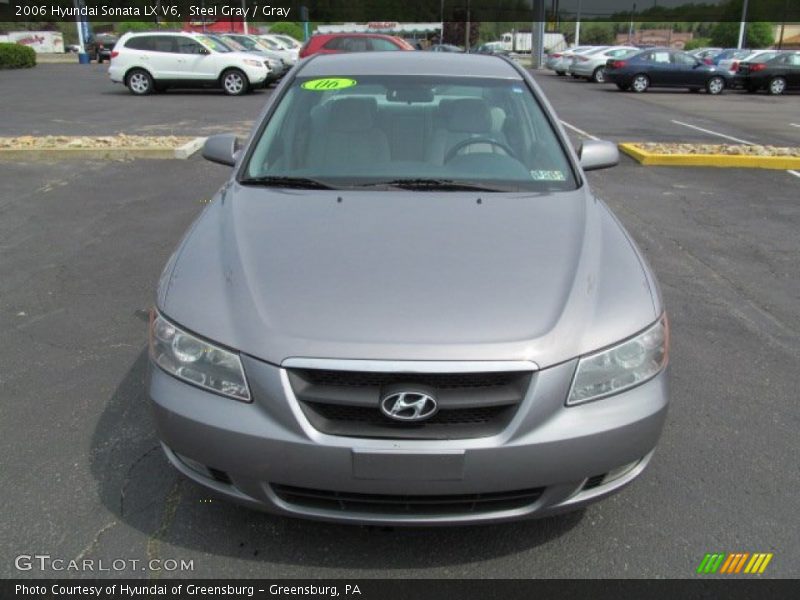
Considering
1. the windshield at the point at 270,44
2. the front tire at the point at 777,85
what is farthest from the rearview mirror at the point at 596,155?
the front tire at the point at 777,85

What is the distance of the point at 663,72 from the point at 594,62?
4.44m

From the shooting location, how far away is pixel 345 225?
2.87 metres

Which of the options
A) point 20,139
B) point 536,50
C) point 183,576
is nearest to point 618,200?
point 183,576

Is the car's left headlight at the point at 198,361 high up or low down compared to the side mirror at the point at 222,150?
down

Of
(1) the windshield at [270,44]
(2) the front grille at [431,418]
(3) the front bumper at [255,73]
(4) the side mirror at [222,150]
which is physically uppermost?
(1) the windshield at [270,44]

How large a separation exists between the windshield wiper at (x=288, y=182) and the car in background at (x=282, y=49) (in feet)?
74.8

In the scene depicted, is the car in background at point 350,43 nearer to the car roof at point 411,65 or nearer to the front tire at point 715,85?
the front tire at point 715,85

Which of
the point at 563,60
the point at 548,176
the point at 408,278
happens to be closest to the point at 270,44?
the point at 563,60

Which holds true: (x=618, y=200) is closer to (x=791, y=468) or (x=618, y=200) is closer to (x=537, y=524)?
(x=791, y=468)

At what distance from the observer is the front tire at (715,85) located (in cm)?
2522

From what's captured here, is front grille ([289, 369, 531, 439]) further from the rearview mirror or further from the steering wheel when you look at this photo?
the rearview mirror

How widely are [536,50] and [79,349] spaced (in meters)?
41.9

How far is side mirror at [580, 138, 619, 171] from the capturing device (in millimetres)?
3887

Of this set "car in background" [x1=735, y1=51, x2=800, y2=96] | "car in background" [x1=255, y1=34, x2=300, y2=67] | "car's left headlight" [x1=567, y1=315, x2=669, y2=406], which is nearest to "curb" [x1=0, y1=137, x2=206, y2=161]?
"car's left headlight" [x1=567, y1=315, x2=669, y2=406]
